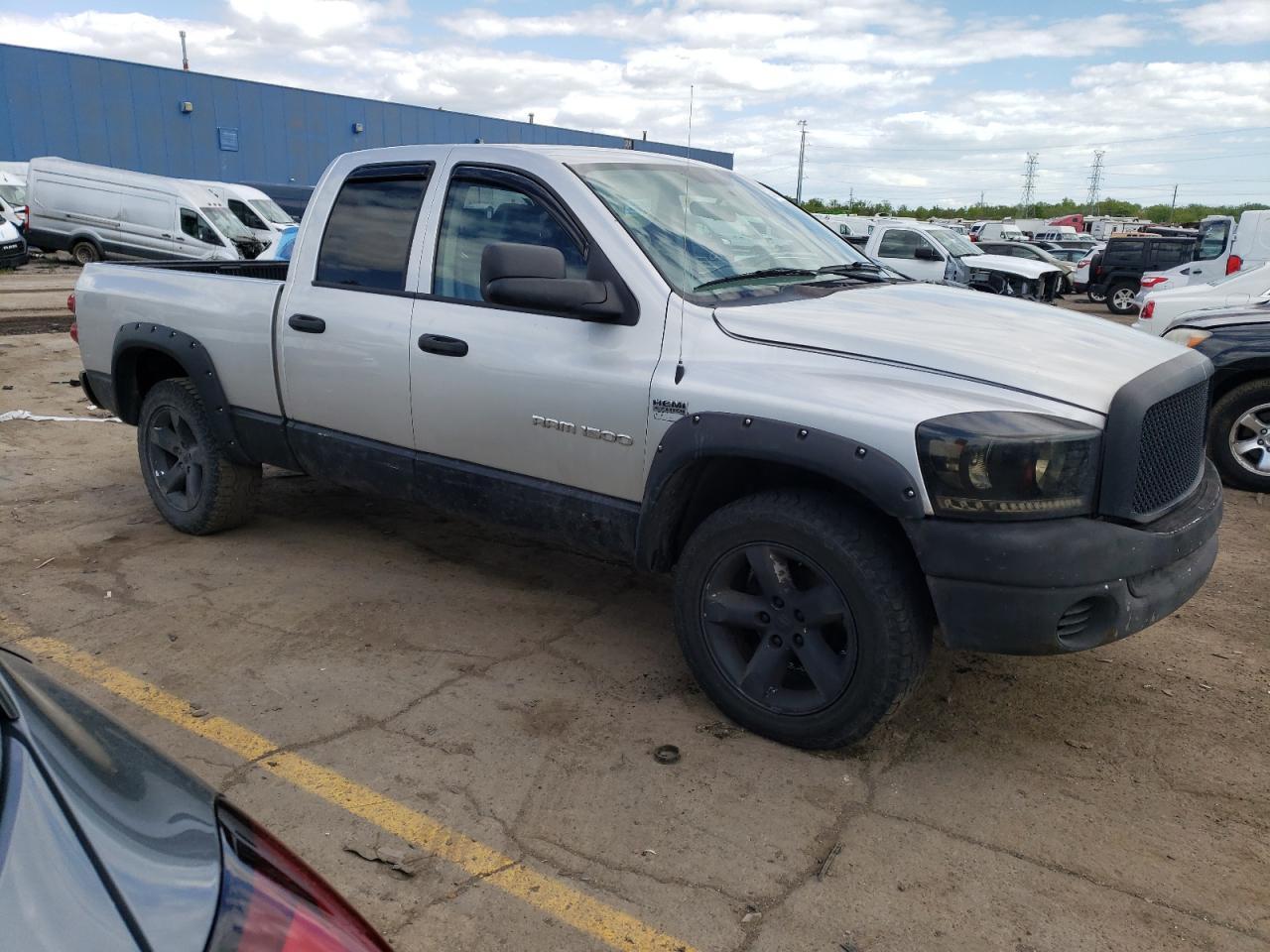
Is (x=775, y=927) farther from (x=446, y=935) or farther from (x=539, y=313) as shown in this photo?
(x=539, y=313)

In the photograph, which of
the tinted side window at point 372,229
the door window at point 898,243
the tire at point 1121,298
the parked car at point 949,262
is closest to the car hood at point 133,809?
the tinted side window at point 372,229

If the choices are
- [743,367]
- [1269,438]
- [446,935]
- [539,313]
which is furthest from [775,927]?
[1269,438]

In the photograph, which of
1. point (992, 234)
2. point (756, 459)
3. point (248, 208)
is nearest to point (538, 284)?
point (756, 459)

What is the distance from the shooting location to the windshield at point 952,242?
17500mm

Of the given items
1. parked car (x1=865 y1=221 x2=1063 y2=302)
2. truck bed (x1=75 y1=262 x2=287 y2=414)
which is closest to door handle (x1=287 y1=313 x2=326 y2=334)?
truck bed (x1=75 y1=262 x2=287 y2=414)

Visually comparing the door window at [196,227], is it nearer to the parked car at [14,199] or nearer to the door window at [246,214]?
the door window at [246,214]

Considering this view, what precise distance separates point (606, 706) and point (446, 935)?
1.24m

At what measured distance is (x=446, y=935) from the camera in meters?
2.52

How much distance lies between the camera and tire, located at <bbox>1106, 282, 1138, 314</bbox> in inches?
851

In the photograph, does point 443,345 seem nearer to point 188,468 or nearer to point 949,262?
point 188,468

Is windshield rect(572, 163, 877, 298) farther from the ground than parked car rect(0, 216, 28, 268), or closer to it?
farther from the ground

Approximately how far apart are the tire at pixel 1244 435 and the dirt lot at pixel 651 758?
77.9 inches

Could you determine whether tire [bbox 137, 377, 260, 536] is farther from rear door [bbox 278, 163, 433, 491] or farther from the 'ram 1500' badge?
the 'ram 1500' badge

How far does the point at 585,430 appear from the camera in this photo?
364cm
